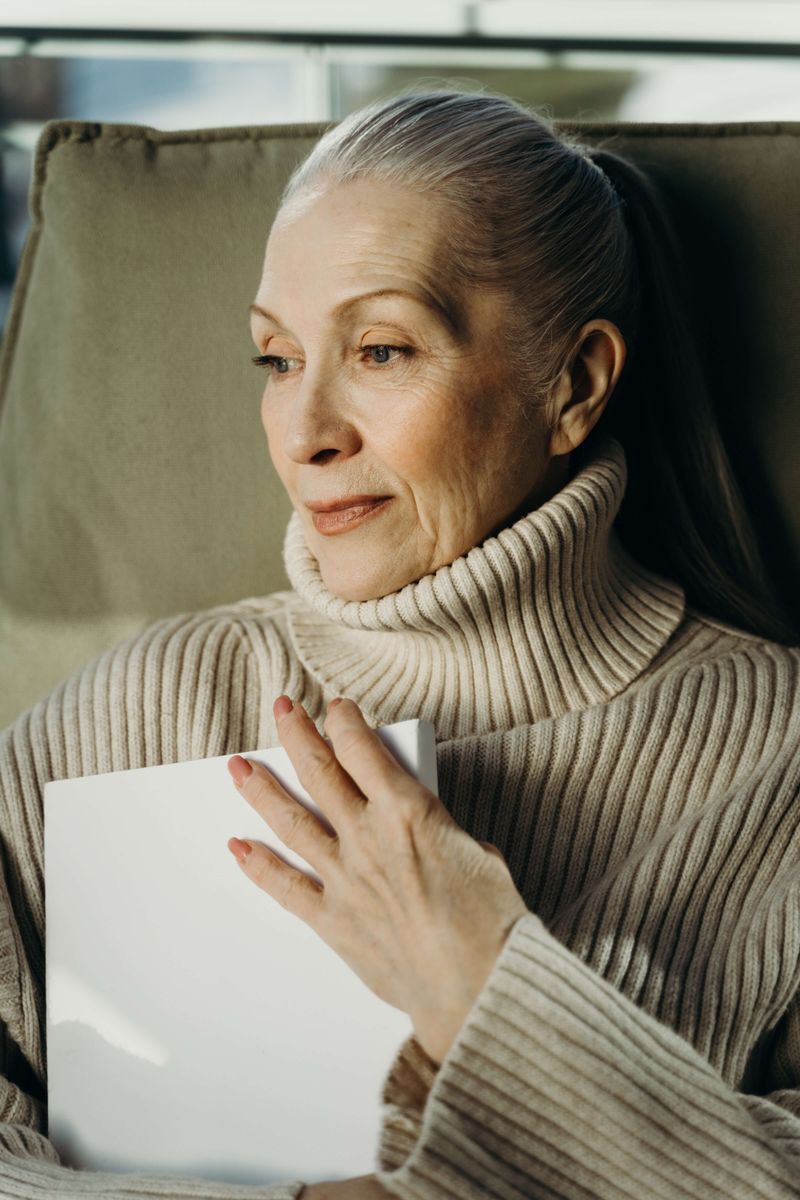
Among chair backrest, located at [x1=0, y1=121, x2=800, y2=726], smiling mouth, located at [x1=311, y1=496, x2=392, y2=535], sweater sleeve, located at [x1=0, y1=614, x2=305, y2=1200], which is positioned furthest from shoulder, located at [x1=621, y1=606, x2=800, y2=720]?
sweater sleeve, located at [x1=0, y1=614, x2=305, y2=1200]

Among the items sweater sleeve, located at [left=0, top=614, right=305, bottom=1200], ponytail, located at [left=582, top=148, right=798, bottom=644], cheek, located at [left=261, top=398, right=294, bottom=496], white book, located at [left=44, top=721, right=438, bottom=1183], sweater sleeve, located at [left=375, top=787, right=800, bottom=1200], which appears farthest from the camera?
ponytail, located at [left=582, top=148, right=798, bottom=644]

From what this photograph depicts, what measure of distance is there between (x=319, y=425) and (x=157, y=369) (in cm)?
42

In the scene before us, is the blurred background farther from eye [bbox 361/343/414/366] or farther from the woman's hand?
the woman's hand

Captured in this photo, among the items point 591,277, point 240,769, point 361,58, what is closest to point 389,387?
point 591,277

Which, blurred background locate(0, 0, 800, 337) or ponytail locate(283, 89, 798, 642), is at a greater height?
blurred background locate(0, 0, 800, 337)

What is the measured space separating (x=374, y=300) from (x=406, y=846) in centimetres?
50

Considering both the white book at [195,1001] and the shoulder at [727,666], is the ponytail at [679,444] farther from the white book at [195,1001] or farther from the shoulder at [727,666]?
the white book at [195,1001]

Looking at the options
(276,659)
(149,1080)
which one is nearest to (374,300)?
(276,659)

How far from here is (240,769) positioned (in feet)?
2.99

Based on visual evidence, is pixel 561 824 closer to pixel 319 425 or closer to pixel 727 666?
pixel 727 666

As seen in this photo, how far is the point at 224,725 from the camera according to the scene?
114 centimetres

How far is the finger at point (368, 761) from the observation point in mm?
853

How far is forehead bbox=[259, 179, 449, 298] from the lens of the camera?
103 cm

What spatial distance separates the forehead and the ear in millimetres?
185
